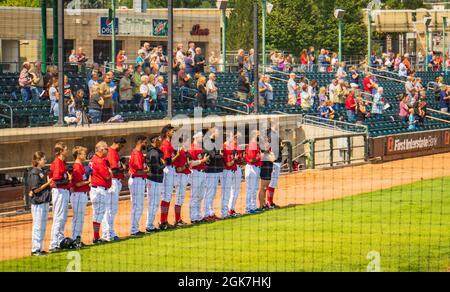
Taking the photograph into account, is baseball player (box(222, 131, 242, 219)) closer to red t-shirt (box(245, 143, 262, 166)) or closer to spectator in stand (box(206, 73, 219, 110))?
red t-shirt (box(245, 143, 262, 166))

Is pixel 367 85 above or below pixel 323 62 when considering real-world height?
below

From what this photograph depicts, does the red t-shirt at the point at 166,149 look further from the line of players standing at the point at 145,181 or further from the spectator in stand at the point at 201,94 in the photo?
the spectator in stand at the point at 201,94

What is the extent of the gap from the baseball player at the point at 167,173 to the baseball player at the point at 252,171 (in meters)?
1.80

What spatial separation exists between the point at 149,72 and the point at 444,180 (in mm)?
7099

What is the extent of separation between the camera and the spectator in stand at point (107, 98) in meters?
22.0

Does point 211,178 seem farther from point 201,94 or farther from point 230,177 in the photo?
point 201,94

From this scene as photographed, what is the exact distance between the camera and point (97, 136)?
2098cm

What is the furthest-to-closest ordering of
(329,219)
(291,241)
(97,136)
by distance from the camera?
(97,136), (329,219), (291,241)

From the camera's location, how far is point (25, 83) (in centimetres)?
2191

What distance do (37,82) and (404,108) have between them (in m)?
12.7

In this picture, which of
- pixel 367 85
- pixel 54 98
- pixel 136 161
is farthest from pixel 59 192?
pixel 367 85
